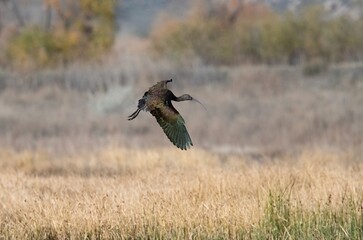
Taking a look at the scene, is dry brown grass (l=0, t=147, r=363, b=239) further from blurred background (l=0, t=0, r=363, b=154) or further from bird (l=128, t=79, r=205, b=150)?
blurred background (l=0, t=0, r=363, b=154)

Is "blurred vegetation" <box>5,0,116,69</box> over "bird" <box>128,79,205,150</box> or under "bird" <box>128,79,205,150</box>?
over

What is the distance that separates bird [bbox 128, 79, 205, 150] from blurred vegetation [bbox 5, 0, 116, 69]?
26.9 meters

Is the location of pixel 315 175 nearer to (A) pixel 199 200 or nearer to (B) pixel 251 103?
(A) pixel 199 200

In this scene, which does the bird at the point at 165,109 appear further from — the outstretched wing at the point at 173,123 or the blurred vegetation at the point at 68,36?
the blurred vegetation at the point at 68,36

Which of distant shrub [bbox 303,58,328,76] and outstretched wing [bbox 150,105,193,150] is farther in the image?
distant shrub [bbox 303,58,328,76]

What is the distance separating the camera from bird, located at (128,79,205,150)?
7047 mm

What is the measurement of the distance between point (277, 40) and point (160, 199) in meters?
27.9

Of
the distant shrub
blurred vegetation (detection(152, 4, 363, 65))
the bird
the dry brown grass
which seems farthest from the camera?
blurred vegetation (detection(152, 4, 363, 65))

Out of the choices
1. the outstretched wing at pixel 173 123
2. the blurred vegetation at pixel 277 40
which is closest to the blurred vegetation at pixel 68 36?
the blurred vegetation at pixel 277 40

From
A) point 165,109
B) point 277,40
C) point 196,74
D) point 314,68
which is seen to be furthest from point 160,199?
point 277,40

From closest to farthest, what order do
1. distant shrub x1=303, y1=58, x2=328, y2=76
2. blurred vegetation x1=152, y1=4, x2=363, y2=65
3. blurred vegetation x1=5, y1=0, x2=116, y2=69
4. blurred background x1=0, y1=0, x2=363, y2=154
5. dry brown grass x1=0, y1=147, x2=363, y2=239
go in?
dry brown grass x1=0, y1=147, x2=363, y2=239 < blurred background x1=0, y1=0, x2=363, y2=154 < distant shrub x1=303, y1=58, x2=328, y2=76 < blurred vegetation x1=152, y1=4, x2=363, y2=65 < blurred vegetation x1=5, y1=0, x2=116, y2=69

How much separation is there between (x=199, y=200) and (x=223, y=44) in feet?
92.5

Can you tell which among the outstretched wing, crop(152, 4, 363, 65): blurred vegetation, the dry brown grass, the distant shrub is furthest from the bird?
crop(152, 4, 363, 65): blurred vegetation

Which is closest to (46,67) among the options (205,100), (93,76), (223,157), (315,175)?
(93,76)
